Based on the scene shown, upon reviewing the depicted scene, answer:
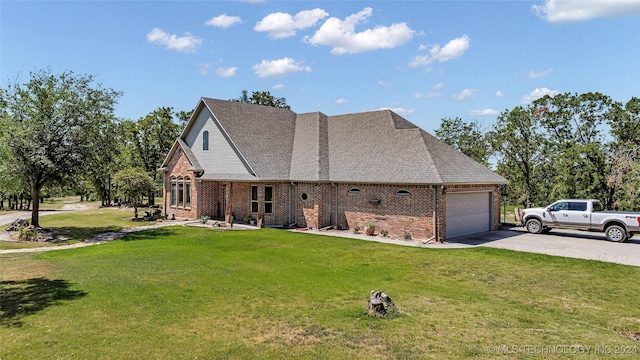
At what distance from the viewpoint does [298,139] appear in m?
26.0

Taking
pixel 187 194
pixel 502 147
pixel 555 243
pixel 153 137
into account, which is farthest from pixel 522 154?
pixel 153 137

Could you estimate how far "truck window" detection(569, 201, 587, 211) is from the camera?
1821cm

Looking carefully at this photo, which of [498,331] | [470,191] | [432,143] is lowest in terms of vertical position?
[498,331]

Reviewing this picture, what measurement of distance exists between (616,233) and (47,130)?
2808 centimetres

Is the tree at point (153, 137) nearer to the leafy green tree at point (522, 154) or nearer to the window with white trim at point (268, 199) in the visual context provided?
the window with white trim at point (268, 199)

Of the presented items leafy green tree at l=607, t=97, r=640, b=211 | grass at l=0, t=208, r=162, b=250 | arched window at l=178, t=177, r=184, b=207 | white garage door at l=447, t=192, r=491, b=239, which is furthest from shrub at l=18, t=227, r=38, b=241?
leafy green tree at l=607, t=97, r=640, b=211

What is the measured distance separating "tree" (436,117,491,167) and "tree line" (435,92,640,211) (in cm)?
449

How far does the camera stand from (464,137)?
42156mm

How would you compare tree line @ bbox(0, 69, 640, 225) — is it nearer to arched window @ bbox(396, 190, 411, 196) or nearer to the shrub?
the shrub

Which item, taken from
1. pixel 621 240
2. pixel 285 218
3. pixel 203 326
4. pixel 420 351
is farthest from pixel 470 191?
pixel 203 326

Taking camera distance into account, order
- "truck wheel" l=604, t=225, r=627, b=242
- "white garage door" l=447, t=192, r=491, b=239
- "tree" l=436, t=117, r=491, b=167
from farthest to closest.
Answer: "tree" l=436, t=117, r=491, b=167 < "white garage door" l=447, t=192, r=491, b=239 < "truck wheel" l=604, t=225, r=627, b=242

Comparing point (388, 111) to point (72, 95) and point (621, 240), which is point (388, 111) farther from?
point (72, 95)

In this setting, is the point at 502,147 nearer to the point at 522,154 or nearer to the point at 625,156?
the point at 522,154

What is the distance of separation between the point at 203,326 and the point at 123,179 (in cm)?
2348
